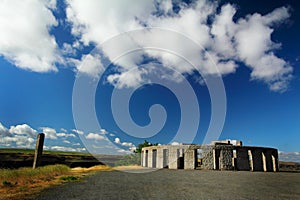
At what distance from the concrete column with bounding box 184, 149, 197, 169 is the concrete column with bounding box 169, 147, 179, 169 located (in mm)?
1205

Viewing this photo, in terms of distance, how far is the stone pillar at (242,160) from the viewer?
26.0 metres

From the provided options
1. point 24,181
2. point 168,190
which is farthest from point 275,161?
point 24,181

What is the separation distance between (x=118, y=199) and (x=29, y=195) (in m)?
3.31

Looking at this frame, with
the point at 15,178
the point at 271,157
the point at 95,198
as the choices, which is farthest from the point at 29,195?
the point at 271,157

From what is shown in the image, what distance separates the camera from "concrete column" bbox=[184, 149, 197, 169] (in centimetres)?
2692

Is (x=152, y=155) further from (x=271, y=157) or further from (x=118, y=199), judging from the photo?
(x=118, y=199)

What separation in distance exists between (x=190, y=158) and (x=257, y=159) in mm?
8012

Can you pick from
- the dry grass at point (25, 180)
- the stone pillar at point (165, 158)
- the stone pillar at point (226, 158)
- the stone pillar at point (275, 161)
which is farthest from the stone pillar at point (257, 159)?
the dry grass at point (25, 180)

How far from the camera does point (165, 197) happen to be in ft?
26.8

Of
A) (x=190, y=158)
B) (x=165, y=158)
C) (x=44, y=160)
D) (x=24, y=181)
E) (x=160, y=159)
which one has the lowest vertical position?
(x=44, y=160)

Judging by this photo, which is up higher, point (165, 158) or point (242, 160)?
point (242, 160)

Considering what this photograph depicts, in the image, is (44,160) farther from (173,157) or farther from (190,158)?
(190,158)

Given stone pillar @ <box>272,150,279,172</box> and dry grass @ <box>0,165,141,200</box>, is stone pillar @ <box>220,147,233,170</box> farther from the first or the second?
dry grass @ <box>0,165,141,200</box>

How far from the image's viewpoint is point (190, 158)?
27.2 metres
